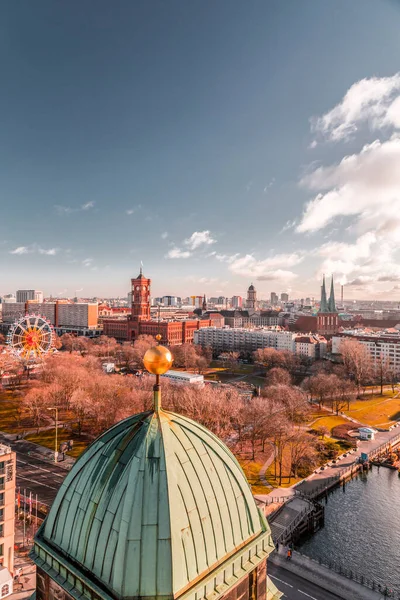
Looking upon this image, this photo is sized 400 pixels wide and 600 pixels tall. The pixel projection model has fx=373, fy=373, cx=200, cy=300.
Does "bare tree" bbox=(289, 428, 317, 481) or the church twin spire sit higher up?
the church twin spire

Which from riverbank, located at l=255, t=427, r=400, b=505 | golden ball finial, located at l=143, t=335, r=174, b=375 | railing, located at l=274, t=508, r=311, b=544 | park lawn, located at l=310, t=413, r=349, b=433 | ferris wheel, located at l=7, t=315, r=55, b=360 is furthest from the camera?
ferris wheel, located at l=7, t=315, r=55, b=360

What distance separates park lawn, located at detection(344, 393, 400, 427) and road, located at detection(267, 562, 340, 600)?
39.6 m

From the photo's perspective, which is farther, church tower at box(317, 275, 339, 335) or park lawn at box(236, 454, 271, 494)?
church tower at box(317, 275, 339, 335)

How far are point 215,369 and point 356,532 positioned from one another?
7073 centimetres

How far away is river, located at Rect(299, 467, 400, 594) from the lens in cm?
2932

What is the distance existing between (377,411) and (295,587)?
48.1 m

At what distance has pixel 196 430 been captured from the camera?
307 inches

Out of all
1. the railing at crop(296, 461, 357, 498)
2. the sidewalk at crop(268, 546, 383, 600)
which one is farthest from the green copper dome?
the railing at crop(296, 461, 357, 498)

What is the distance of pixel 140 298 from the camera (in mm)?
147500

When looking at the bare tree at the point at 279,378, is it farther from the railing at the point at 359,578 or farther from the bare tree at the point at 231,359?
the railing at the point at 359,578

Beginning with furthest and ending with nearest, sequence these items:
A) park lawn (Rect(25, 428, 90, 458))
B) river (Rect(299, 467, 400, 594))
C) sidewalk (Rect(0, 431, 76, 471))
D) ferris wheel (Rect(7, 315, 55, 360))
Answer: ferris wheel (Rect(7, 315, 55, 360))
park lawn (Rect(25, 428, 90, 458))
sidewalk (Rect(0, 431, 76, 471))
river (Rect(299, 467, 400, 594))

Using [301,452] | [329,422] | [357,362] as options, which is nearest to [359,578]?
[301,452]

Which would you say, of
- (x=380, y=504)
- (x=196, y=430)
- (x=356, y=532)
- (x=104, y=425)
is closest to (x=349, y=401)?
(x=380, y=504)

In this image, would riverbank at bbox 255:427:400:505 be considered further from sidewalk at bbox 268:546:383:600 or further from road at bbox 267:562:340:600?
road at bbox 267:562:340:600
